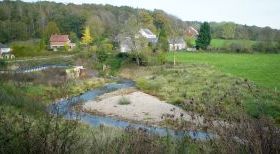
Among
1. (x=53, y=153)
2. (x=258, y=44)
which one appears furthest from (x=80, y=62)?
(x=53, y=153)

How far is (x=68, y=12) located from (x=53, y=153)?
9202cm

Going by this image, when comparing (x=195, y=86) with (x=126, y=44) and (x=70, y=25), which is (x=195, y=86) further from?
(x=70, y=25)

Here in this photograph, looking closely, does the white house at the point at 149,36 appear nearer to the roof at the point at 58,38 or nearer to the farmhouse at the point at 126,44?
the farmhouse at the point at 126,44

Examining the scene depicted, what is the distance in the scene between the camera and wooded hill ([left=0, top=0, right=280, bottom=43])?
7859 cm

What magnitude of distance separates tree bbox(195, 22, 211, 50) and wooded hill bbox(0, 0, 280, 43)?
499 centimetres

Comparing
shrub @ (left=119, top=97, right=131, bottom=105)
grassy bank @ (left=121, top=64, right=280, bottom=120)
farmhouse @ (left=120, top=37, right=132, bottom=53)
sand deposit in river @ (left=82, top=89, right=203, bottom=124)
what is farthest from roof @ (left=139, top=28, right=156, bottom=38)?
shrub @ (left=119, top=97, right=131, bottom=105)

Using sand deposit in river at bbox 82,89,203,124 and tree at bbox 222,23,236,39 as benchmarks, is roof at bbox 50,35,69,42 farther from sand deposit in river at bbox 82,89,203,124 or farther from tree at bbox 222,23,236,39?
tree at bbox 222,23,236,39

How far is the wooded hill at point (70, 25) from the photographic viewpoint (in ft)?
258

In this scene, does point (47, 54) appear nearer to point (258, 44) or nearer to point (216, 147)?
point (258, 44)

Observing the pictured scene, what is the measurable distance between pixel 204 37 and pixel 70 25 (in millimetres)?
29635

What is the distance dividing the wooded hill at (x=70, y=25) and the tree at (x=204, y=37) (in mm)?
4994

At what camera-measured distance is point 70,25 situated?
8856 cm

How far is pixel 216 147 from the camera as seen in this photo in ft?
16.7

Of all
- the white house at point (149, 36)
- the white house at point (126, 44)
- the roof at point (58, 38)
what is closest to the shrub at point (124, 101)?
the white house at point (126, 44)
